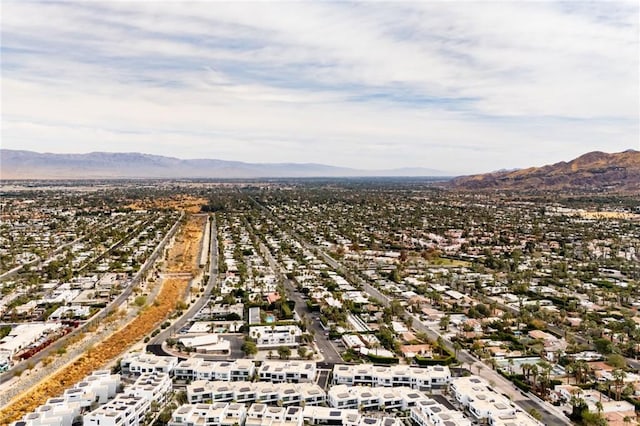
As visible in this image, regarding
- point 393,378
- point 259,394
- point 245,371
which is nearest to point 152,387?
point 245,371

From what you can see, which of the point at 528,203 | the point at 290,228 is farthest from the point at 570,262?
the point at 528,203

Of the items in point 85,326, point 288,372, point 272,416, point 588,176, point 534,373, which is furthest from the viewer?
point 588,176

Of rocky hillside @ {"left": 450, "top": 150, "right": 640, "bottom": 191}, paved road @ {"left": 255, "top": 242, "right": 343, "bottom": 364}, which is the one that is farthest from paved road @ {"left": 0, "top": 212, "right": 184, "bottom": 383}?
rocky hillside @ {"left": 450, "top": 150, "right": 640, "bottom": 191}

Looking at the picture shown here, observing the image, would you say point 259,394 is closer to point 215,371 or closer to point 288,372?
point 288,372

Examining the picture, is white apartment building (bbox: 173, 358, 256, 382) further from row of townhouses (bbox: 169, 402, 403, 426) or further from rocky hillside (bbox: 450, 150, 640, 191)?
rocky hillside (bbox: 450, 150, 640, 191)

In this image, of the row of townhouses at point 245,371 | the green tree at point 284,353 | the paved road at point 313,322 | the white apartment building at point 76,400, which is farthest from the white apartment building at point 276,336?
the white apartment building at point 76,400

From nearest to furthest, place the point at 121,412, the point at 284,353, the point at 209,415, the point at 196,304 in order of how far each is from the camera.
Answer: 1. the point at 121,412
2. the point at 209,415
3. the point at 284,353
4. the point at 196,304

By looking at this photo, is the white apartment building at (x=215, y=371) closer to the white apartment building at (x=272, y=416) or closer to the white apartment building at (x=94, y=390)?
the white apartment building at (x=94, y=390)
